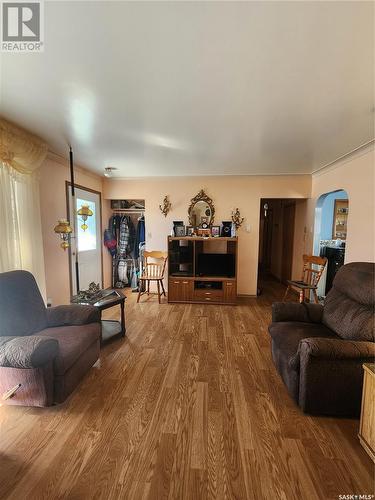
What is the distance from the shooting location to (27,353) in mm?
1573

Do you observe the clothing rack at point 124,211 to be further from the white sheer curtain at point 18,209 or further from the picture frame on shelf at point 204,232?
the white sheer curtain at point 18,209

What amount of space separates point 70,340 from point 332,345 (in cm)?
209

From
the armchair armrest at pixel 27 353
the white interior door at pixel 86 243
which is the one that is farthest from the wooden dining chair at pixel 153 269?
the armchair armrest at pixel 27 353

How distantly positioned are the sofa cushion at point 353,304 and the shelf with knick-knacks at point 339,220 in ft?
10.2

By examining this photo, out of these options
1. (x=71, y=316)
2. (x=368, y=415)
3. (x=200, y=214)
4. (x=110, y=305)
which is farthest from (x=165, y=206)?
(x=368, y=415)

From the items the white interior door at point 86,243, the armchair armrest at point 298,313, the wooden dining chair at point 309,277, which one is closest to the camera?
the armchair armrest at point 298,313

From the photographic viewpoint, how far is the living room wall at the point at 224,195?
4383mm

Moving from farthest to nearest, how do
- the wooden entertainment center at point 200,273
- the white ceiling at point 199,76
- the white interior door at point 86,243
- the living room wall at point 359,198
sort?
the wooden entertainment center at point 200,273
the white interior door at point 86,243
the living room wall at point 359,198
the white ceiling at point 199,76

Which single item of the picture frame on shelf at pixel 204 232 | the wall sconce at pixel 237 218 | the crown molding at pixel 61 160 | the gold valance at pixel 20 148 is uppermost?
the crown molding at pixel 61 160

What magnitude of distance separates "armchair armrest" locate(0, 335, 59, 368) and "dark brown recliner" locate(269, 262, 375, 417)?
1.85 meters

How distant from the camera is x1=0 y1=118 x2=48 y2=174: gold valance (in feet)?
7.15

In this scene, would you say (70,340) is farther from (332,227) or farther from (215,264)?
(332,227)

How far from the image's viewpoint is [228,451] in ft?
4.69

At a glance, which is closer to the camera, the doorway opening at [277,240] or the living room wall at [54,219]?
the living room wall at [54,219]
